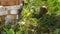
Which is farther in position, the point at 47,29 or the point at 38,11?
the point at 38,11

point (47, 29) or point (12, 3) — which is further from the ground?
point (12, 3)

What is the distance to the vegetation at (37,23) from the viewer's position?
269 centimetres

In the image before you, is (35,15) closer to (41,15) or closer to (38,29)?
(41,15)

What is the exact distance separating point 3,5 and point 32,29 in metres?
0.57

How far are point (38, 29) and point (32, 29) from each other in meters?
0.09

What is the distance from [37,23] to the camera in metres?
2.78

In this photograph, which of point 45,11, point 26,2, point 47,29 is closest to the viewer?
point 47,29

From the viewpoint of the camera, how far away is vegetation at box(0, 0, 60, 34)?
8.81 ft

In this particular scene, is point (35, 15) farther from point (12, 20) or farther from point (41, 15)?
point (12, 20)

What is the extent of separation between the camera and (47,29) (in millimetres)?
2701

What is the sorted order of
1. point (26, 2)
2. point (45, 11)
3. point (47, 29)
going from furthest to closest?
point (26, 2)
point (45, 11)
point (47, 29)

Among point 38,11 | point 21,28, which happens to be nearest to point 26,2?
point 38,11

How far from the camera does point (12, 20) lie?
2814 millimetres

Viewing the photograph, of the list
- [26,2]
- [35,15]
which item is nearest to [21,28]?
[35,15]
